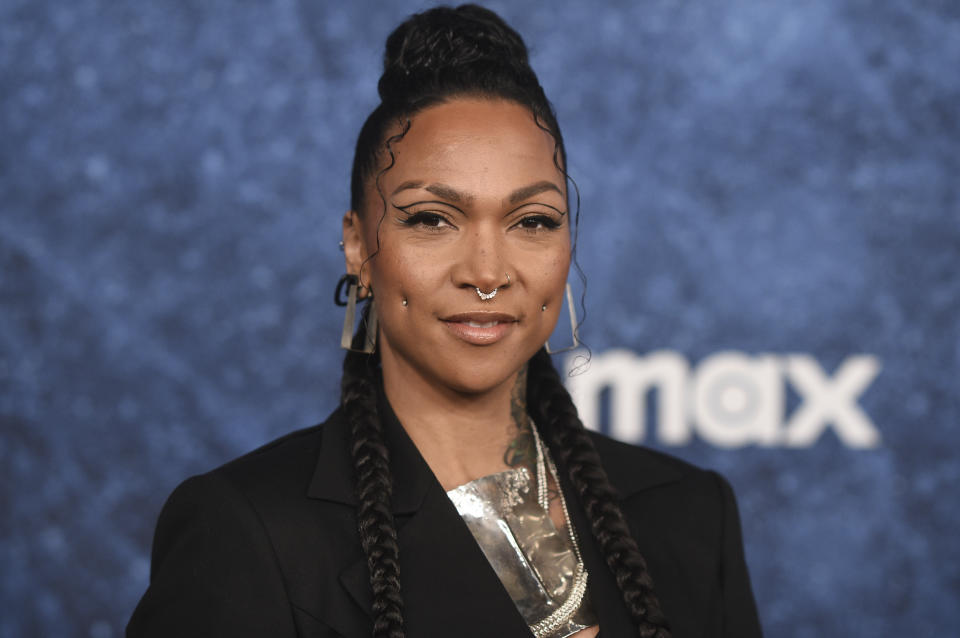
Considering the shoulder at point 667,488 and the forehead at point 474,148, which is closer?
the forehead at point 474,148

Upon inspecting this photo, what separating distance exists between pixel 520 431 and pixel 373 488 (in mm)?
256

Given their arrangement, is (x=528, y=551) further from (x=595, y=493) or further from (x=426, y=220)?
(x=426, y=220)

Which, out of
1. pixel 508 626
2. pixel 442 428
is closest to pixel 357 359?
pixel 442 428

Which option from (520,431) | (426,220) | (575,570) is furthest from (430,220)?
(575,570)

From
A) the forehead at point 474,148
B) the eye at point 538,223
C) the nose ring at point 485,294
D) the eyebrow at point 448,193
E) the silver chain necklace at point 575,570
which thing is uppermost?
the forehead at point 474,148

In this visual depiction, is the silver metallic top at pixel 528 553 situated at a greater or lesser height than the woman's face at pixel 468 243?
lesser

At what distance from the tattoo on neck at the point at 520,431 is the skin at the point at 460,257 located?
0.07 meters

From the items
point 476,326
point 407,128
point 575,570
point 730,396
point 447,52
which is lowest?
point 575,570

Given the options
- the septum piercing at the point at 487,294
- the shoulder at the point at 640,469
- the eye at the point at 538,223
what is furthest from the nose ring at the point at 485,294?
the shoulder at the point at 640,469

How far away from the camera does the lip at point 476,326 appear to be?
45.9 inches

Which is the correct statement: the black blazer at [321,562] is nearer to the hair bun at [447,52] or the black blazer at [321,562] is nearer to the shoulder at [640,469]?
the shoulder at [640,469]

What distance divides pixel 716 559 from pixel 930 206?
121cm

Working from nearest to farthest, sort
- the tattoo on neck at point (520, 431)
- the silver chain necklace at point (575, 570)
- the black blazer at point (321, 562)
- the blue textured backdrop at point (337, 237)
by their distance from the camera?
the black blazer at point (321, 562) → the silver chain necklace at point (575, 570) → the tattoo on neck at point (520, 431) → the blue textured backdrop at point (337, 237)

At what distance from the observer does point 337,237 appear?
2.21 meters
